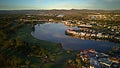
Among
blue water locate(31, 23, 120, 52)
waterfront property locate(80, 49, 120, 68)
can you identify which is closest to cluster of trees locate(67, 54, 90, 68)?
waterfront property locate(80, 49, 120, 68)

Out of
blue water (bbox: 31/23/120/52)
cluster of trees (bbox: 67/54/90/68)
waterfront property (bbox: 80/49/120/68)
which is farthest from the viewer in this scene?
blue water (bbox: 31/23/120/52)

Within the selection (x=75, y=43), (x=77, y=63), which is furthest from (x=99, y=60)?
(x=75, y=43)

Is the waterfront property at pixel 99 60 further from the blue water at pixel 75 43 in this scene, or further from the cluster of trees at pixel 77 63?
the blue water at pixel 75 43

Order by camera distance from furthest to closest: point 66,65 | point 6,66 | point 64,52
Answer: point 64,52
point 66,65
point 6,66

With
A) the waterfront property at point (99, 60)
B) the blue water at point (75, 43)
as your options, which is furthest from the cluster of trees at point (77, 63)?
the blue water at point (75, 43)

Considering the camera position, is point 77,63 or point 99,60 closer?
point 77,63

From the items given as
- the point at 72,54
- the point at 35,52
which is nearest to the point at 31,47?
the point at 35,52

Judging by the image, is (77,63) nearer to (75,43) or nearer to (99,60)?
(99,60)

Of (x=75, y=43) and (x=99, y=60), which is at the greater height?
(x=99, y=60)

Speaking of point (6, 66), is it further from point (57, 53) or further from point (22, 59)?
point (57, 53)

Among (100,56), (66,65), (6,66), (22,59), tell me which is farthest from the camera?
(100,56)

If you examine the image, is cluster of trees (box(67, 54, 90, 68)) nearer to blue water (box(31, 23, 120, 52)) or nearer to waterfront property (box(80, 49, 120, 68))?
waterfront property (box(80, 49, 120, 68))
